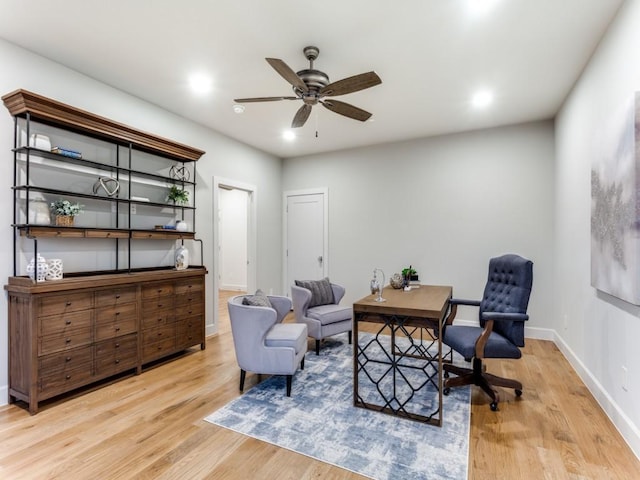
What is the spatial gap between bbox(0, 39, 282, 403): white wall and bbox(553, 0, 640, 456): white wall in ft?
13.6

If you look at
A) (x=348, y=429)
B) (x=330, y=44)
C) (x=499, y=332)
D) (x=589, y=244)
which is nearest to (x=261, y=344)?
(x=348, y=429)

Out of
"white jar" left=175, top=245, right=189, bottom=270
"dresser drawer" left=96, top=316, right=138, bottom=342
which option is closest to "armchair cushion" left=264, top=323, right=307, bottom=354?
"dresser drawer" left=96, top=316, right=138, bottom=342

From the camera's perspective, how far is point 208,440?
7.09ft

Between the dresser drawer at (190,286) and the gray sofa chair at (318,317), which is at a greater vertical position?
the dresser drawer at (190,286)

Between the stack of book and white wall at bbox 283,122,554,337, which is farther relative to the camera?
white wall at bbox 283,122,554,337

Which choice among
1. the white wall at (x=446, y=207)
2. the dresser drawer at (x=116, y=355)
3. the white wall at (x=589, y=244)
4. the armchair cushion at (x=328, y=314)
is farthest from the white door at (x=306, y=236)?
the white wall at (x=589, y=244)

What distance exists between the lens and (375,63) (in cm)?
297

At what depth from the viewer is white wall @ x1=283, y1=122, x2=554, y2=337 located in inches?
174

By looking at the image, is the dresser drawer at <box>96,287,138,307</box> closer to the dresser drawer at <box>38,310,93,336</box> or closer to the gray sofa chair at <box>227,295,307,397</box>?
the dresser drawer at <box>38,310,93,336</box>

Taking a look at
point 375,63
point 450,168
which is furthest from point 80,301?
point 450,168

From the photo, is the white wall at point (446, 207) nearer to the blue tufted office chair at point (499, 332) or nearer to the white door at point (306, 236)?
the white door at point (306, 236)

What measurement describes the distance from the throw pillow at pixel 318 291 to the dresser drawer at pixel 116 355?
71.3 inches

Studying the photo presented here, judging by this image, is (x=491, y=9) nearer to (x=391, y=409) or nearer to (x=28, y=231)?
(x=391, y=409)

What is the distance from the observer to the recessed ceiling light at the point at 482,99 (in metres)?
3.57
